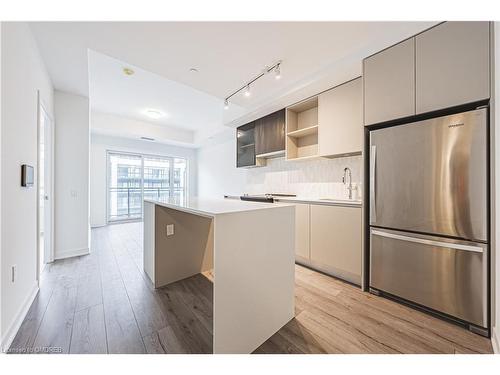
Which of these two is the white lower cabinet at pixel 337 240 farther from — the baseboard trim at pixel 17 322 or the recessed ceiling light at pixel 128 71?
the recessed ceiling light at pixel 128 71

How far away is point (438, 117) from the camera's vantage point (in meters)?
1.61

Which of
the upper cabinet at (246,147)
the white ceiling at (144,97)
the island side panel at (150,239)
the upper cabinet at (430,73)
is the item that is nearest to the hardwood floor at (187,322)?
the island side panel at (150,239)

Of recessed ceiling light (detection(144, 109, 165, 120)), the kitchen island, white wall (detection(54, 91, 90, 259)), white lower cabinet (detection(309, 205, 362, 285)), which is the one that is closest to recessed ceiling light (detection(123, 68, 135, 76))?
white wall (detection(54, 91, 90, 259))

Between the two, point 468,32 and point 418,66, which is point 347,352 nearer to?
point 418,66

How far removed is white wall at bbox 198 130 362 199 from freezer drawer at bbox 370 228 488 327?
2.90 feet

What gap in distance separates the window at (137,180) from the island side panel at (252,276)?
4.92m

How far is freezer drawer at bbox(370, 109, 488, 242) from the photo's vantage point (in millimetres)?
1435

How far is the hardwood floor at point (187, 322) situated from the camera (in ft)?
4.34

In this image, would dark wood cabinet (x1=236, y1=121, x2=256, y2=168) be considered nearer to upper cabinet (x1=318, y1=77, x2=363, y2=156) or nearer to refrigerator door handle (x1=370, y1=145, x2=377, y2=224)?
upper cabinet (x1=318, y1=77, x2=363, y2=156)

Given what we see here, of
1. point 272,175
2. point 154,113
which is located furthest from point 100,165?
point 272,175

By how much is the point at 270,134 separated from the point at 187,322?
9.28ft

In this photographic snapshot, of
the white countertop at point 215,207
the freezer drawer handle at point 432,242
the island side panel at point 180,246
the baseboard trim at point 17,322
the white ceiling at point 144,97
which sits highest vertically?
the white ceiling at point 144,97
